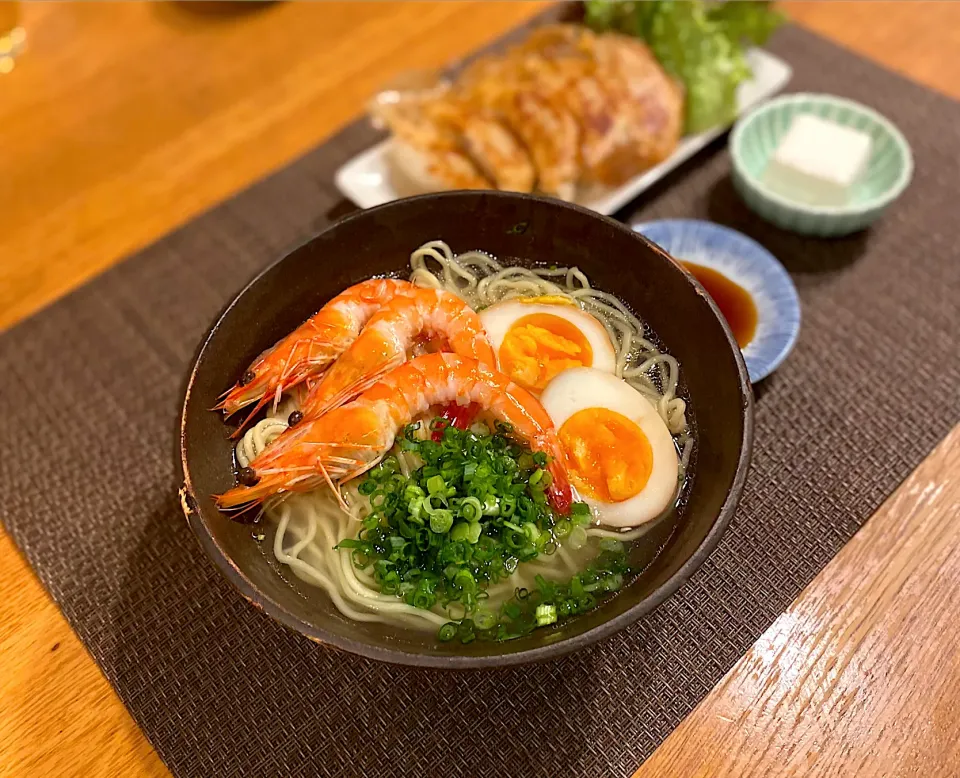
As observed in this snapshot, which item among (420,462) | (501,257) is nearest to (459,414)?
(420,462)

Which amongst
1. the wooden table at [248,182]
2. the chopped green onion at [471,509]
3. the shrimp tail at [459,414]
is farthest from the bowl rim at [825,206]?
the chopped green onion at [471,509]

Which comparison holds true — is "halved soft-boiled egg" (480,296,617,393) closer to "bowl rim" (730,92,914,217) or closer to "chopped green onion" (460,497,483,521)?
"chopped green onion" (460,497,483,521)

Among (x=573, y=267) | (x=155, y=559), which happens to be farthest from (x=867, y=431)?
(x=155, y=559)

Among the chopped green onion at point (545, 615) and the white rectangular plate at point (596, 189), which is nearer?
the chopped green onion at point (545, 615)

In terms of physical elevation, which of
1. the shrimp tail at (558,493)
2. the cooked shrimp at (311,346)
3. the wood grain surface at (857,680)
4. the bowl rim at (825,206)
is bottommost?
the wood grain surface at (857,680)

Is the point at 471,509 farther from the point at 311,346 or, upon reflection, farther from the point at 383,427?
the point at 311,346

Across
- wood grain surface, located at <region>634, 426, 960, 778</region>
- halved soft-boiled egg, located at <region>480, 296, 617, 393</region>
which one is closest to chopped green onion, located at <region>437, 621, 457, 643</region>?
wood grain surface, located at <region>634, 426, 960, 778</region>

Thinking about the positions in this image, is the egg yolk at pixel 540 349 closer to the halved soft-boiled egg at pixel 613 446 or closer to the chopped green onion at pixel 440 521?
the halved soft-boiled egg at pixel 613 446
